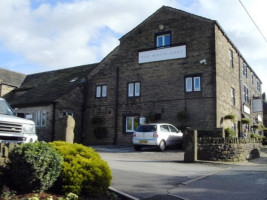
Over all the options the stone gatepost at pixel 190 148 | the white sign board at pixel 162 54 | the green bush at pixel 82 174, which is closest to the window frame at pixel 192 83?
the white sign board at pixel 162 54

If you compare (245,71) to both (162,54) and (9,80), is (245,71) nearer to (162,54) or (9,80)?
(162,54)

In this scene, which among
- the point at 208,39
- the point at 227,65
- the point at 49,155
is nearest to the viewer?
the point at 49,155

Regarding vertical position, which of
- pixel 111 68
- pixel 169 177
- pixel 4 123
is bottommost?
pixel 169 177

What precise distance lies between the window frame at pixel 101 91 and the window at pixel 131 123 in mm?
3155

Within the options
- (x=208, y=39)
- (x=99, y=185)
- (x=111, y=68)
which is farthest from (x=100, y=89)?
(x=99, y=185)

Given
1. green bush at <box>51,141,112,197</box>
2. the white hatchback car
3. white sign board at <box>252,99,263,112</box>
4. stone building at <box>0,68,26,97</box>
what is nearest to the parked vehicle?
green bush at <box>51,141,112,197</box>

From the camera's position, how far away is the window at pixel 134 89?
2510 cm

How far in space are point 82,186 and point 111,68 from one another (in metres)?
20.6

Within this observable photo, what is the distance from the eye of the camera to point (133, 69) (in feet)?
83.7

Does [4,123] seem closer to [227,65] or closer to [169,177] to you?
[169,177]

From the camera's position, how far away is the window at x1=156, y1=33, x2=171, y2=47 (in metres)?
24.4

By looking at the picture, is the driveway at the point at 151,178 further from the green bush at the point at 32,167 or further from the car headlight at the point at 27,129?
the car headlight at the point at 27,129

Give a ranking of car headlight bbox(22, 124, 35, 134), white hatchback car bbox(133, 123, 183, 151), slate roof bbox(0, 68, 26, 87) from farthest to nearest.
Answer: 1. slate roof bbox(0, 68, 26, 87)
2. white hatchback car bbox(133, 123, 183, 151)
3. car headlight bbox(22, 124, 35, 134)

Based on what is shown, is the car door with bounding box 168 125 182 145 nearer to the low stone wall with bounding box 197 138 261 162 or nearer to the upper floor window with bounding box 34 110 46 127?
the low stone wall with bounding box 197 138 261 162
